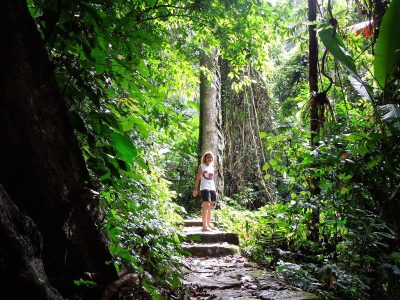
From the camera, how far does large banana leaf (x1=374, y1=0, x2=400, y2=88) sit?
12.0ft

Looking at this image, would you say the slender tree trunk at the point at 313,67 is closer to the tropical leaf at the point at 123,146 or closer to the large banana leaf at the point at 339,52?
the large banana leaf at the point at 339,52

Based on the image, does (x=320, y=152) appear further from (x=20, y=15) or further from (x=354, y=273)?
(x=20, y=15)

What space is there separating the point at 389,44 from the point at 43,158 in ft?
11.9

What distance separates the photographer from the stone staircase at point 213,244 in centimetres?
619

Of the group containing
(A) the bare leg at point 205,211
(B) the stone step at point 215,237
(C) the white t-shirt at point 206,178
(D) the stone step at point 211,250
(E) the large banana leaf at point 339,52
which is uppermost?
(E) the large banana leaf at point 339,52

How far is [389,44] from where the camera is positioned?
12.3ft

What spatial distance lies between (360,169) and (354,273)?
102 cm

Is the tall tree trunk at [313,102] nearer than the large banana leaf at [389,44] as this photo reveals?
→ No

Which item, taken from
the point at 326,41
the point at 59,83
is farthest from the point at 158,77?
the point at 59,83

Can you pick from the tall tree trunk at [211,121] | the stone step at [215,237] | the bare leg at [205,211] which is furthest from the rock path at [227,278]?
the tall tree trunk at [211,121]

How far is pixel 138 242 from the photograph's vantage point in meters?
2.57

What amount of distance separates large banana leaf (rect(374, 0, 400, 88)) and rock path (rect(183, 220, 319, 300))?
244 cm

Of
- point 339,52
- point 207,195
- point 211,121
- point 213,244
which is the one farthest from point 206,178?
point 339,52

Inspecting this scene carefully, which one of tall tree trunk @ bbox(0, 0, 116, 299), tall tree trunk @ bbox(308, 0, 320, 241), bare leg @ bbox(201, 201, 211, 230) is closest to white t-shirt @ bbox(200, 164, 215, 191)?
bare leg @ bbox(201, 201, 211, 230)
